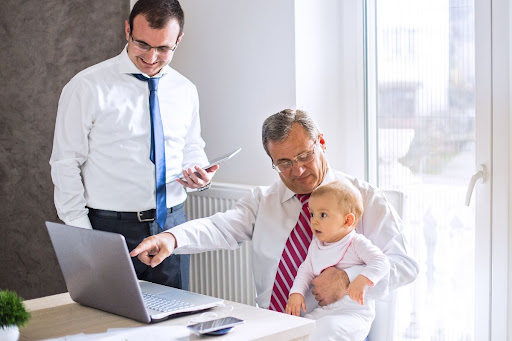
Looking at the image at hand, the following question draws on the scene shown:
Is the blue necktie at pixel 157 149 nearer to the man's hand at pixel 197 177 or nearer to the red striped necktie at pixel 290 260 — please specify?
the man's hand at pixel 197 177

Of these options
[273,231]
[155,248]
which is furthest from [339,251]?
[155,248]

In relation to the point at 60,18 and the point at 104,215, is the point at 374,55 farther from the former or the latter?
the point at 60,18

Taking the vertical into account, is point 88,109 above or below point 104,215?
above

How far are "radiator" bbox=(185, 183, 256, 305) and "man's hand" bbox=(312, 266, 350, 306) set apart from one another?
1.07m

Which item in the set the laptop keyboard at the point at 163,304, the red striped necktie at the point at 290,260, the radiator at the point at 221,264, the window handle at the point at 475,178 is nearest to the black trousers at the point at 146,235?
the radiator at the point at 221,264

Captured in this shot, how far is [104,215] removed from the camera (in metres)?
2.84

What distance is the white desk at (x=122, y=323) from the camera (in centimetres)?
171

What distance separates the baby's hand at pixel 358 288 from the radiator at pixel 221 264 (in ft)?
3.85

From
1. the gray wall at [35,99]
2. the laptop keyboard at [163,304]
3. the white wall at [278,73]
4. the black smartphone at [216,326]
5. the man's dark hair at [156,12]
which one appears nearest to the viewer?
the black smartphone at [216,326]

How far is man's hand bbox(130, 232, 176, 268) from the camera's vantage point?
2.11 metres

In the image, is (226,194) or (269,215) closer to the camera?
(269,215)

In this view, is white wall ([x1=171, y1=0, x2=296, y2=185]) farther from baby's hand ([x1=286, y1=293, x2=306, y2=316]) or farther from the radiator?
baby's hand ([x1=286, y1=293, x2=306, y2=316])

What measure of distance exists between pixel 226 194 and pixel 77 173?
2.47ft

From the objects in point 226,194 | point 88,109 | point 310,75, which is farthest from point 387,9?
point 88,109
